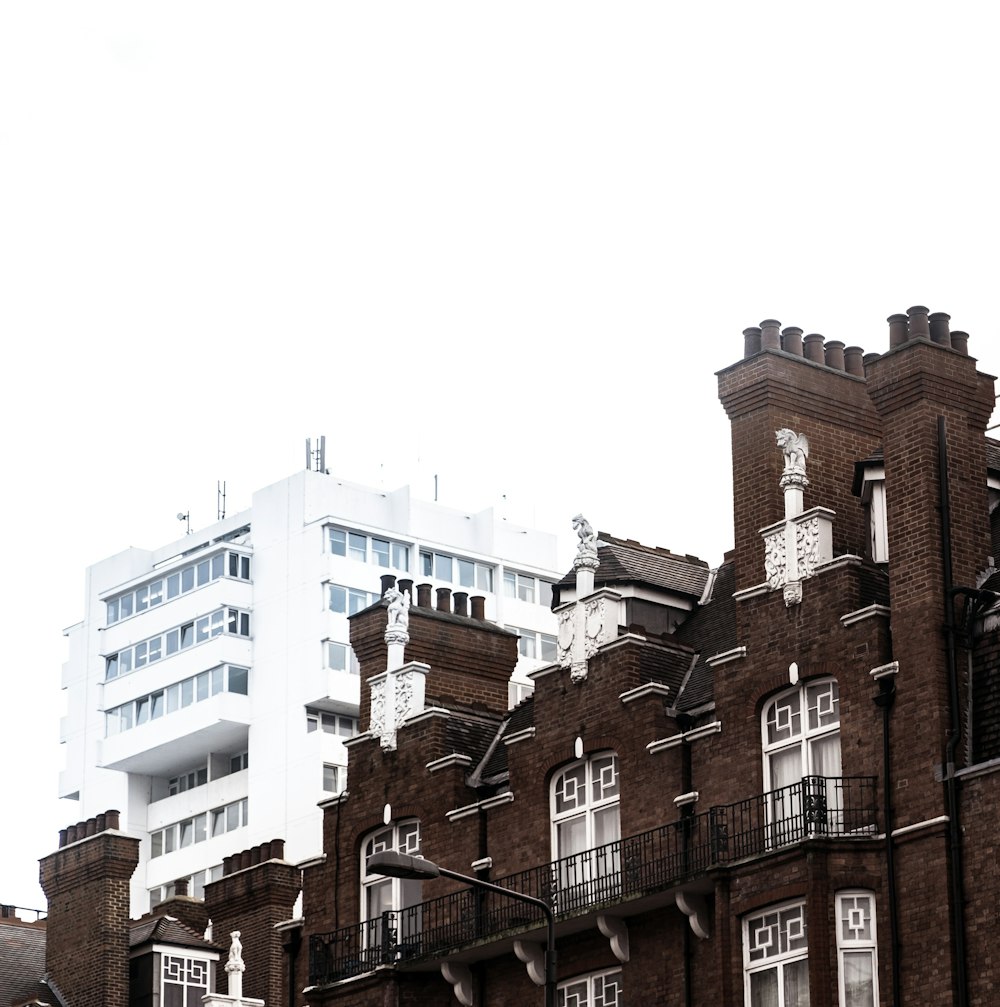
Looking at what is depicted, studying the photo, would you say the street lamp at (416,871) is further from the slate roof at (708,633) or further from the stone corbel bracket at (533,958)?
the slate roof at (708,633)

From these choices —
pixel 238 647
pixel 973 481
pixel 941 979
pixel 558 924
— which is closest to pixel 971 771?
pixel 941 979

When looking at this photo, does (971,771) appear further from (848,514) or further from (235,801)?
(235,801)

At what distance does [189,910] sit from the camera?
6066 cm

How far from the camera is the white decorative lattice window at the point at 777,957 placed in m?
38.6

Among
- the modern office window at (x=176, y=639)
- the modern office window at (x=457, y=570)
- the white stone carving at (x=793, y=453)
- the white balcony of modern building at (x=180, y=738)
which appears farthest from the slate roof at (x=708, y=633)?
the modern office window at (x=176, y=639)

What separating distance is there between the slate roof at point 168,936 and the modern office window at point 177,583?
6382cm

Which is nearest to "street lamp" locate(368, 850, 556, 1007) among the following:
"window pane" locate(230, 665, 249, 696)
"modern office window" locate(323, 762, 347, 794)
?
"modern office window" locate(323, 762, 347, 794)

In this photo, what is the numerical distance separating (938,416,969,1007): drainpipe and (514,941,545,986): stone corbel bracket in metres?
8.80

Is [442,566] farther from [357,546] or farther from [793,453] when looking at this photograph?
[793,453]

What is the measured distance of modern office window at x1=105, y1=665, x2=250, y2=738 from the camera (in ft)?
388

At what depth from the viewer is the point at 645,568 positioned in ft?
155

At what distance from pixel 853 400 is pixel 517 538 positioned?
7928cm

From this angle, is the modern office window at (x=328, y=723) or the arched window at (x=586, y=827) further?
the modern office window at (x=328, y=723)

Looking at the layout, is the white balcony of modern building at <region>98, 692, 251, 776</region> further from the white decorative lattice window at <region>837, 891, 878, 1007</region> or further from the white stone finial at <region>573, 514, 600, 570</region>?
the white decorative lattice window at <region>837, 891, 878, 1007</region>
